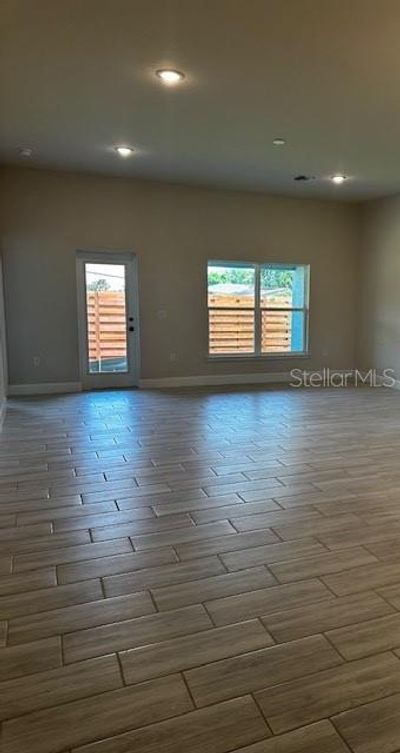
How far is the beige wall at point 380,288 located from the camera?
7.51 m

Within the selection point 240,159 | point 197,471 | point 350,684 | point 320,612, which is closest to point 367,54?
point 240,159

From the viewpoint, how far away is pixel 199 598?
2117mm

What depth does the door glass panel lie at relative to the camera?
22.9 feet

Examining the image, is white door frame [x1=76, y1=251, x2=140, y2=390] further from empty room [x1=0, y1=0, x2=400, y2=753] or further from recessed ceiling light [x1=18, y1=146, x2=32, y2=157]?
recessed ceiling light [x1=18, y1=146, x2=32, y2=157]

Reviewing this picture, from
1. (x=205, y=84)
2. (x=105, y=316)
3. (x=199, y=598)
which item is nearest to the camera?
(x=199, y=598)

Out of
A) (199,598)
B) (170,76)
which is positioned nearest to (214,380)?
(170,76)

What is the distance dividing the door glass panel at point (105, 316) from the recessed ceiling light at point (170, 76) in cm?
354

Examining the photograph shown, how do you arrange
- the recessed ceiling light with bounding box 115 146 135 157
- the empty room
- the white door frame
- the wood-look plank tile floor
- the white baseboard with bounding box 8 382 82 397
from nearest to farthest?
1. the wood-look plank tile floor
2. the empty room
3. the recessed ceiling light with bounding box 115 146 135 157
4. the white baseboard with bounding box 8 382 82 397
5. the white door frame

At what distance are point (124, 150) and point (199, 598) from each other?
189 inches

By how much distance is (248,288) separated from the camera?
786cm

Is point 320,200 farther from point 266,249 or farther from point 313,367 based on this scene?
point 313,367

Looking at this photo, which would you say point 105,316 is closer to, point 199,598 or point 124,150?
point 124,150

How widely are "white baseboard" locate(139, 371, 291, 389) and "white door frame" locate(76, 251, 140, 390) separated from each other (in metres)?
0.28

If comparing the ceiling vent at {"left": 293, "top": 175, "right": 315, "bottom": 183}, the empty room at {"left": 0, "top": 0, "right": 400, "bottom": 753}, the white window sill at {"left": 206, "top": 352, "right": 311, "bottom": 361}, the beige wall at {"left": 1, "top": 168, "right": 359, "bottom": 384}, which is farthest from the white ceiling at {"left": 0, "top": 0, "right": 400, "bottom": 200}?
the white window sill at {"left": 206, "top": 352, "right": 311, "bottom": 361}
